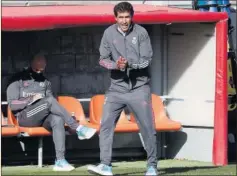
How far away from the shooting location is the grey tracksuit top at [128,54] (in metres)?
8.88

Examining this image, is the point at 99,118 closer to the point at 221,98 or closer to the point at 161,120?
the point at 161,120

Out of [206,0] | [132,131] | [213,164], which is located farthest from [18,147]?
[206,0]

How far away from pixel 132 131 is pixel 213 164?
3.84 feet

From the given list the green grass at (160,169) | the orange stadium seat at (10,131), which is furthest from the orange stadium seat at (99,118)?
the orange stadium seat at (10,131)

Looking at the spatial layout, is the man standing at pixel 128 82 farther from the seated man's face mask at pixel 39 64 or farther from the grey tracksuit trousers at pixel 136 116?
the seated man's face mask at pixel 39 64

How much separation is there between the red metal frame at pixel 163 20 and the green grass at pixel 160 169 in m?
0.48

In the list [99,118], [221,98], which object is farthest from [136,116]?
[99,118]

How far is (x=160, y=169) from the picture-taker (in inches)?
394

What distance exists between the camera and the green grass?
9.58 metres

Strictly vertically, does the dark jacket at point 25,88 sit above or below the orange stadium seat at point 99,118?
above

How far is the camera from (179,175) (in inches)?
359

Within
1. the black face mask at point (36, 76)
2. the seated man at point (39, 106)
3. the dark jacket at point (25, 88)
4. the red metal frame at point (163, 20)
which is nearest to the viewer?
the red metal frame at point (163, 20)

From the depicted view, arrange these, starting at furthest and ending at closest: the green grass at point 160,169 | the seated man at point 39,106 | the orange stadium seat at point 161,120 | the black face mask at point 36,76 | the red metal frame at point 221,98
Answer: the orange stadium seat at point 161,120 → the red metal frame at point 221,98 → the black face mask at point 36,76 → the seated man at point 39,106 → the green grass at point 160,169

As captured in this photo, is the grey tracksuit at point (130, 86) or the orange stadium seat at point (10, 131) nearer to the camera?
the grey tracksuit at point (130, 86)
